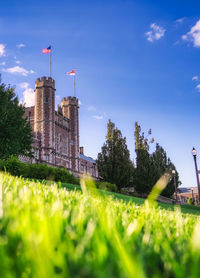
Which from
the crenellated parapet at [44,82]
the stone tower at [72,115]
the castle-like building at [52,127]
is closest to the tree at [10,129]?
the castle-like building at [52,127]

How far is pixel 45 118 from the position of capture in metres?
39.2

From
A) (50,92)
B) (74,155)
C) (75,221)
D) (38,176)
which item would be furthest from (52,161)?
(75,221)

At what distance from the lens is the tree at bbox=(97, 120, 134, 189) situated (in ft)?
111

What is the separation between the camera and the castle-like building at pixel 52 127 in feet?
123

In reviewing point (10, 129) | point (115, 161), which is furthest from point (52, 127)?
point (10, 129)

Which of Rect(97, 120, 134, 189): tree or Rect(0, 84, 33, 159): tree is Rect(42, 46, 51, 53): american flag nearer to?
Rect(97, 120, 134, 189): tree

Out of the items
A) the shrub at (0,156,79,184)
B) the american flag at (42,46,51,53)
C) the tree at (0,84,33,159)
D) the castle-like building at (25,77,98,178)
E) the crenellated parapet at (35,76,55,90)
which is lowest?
the shrub at (0,156,79,184)

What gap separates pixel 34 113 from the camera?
4181cm

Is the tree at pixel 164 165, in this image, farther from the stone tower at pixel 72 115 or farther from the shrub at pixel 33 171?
the shrub at pixel 33 171

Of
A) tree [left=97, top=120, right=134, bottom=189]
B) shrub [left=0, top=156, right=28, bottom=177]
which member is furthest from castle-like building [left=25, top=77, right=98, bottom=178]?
shrub [left=0, top=156, right=28, bottom=177]

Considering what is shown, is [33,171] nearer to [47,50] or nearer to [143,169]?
[143,169]

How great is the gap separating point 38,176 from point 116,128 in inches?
748

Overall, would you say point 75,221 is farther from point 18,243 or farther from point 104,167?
point 104,167

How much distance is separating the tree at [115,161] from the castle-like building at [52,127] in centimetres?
701
